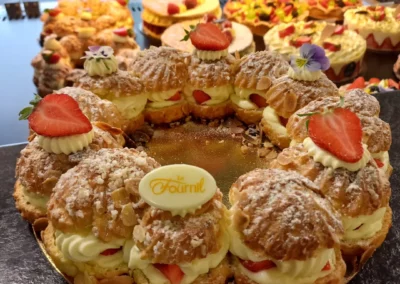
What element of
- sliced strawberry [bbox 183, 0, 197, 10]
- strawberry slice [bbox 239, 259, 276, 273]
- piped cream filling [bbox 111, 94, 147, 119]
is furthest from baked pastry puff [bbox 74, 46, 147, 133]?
sliced strawberry [bbox 183, 0, 197, 10]

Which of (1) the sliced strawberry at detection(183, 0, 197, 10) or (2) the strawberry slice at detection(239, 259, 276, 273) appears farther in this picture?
(1) the sliced strawberry at detection(183, 0, 197, 10)

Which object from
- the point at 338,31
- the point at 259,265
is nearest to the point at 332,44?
the point at 338,31

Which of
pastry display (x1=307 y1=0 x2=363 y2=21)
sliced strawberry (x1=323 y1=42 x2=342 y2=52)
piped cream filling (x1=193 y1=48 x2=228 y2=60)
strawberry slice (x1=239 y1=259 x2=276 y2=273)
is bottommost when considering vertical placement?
pastry display (x1=307 y1=0 x2=363 y2=21)

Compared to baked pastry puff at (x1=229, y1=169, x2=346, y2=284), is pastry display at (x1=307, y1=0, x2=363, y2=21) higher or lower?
lower

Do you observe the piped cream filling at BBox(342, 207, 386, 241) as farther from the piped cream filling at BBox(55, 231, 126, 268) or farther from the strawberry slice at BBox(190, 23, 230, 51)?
the strawberry slice at BBox(190, 23, 230, 51)

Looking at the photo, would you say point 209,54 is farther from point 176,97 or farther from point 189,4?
point 189,4

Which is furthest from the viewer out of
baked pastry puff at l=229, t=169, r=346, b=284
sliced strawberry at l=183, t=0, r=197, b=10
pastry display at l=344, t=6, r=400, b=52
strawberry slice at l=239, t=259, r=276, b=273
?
sliced strawberry at l=183, t=0, r=197, b=10

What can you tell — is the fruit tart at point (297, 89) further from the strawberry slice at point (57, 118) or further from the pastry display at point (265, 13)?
the pastry display at point (265, 13)
